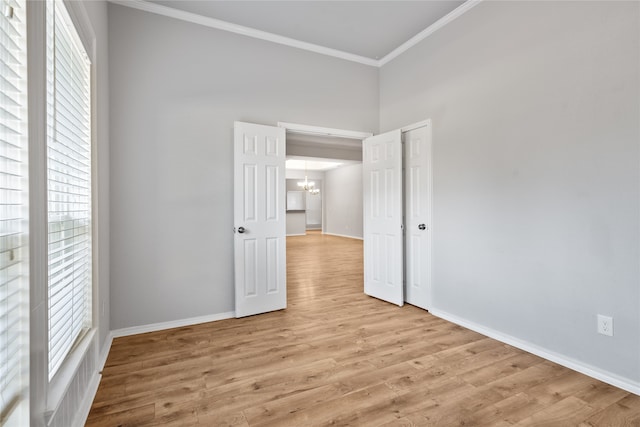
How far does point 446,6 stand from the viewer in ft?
10.4

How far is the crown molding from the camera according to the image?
10.2ft

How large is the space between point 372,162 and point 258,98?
5.51ft

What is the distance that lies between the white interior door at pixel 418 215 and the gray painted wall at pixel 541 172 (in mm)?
133

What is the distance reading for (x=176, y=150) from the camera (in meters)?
3.23

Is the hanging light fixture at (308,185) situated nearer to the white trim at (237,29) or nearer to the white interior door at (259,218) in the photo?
the white trim at (237,29)

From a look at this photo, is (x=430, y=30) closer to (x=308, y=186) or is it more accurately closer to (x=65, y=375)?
(x=65, y=375)

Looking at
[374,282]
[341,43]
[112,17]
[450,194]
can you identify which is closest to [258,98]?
[341,43]

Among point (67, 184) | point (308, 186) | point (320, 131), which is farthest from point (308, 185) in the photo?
point (67, 184)

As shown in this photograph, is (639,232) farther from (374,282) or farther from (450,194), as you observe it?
(374,282)

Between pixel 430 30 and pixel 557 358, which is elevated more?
pixel 430 30

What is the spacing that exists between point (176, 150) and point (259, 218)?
1.10 metres

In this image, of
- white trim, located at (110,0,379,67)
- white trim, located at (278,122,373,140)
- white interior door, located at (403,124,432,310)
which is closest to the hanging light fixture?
white trim, located at (278,122,373,140)

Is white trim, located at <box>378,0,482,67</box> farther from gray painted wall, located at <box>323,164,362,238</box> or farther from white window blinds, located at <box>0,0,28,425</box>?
gray painted wall, located at <box>323,164,362,238</box>

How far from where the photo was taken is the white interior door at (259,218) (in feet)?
11.2
